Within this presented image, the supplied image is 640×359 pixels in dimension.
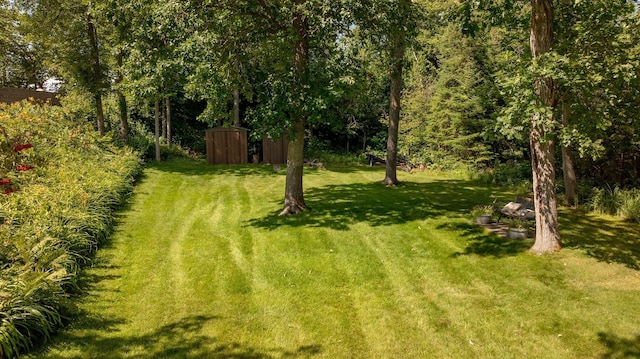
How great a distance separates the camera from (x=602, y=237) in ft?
28.8

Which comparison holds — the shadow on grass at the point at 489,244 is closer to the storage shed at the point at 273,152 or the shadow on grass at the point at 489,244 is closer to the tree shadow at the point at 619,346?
the tree shadow at the point at 619,346

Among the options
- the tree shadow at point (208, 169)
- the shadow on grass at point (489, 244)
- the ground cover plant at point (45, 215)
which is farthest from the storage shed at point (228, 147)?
the shadow on grass at point (489, 244)

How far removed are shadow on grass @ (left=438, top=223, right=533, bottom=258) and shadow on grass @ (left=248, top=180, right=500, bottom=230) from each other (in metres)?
1.62

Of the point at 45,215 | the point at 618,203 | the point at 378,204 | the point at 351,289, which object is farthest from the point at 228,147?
the point at 618,203

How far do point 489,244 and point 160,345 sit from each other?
261 inches

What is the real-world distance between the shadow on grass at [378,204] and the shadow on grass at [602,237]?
2.54 meters

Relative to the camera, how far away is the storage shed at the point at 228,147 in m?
21.1

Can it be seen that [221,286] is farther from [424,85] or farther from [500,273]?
[424,85]

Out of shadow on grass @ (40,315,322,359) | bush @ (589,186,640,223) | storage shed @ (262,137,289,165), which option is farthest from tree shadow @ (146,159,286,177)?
shadow on grass @ (40,315,322,359)

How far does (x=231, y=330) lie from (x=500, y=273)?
15.4 ft

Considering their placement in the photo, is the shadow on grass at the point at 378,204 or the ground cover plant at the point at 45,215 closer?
the ground cover plant at the point at 45,215

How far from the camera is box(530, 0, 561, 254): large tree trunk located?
7.24 meters

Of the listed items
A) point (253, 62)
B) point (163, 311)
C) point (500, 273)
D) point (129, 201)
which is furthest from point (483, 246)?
point (129, 201)

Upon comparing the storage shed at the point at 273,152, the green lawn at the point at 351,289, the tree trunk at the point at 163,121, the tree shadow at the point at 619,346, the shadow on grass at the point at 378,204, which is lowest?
the tree shadow at the point at 619,346
